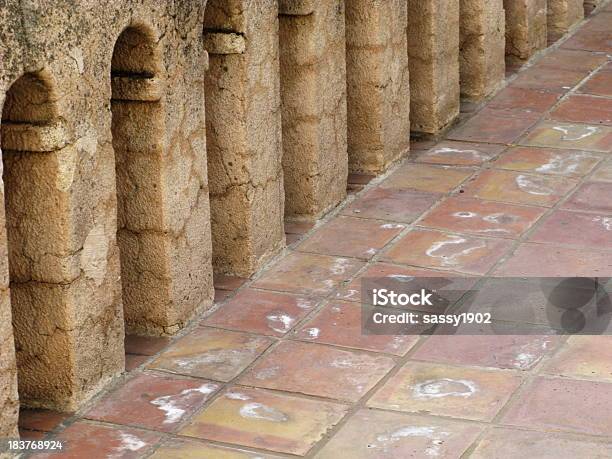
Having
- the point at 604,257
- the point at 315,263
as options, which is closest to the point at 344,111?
the point at 315,263

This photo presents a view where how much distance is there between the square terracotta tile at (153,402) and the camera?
21.0 ft

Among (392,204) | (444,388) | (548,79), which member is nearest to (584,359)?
(444,388)

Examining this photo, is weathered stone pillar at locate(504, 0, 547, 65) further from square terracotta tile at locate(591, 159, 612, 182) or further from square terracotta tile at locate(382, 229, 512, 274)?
square terracotta tile at locate(382, 229, 512, 274)

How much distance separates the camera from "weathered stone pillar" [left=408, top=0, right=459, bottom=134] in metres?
9.80

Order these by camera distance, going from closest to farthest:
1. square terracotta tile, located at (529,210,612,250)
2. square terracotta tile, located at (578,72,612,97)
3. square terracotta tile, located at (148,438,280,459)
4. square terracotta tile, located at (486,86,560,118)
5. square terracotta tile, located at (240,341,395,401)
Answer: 1. square terracotta tile, located at (148,438,280,459)
2. square terracotta tile, located at (240,341,395,401)
3. square terracotta tile, located at (529,210,612,250)
4. square terracotta tile, located at (486,86,560,118)
5. square terracotta tile, located at (578,72,612,97)

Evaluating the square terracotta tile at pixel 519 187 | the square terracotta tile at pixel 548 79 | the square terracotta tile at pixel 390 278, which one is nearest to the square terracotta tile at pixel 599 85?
the square terracotta tile at pixel 548 79

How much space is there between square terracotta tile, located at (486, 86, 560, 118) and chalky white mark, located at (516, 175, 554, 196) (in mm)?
1327

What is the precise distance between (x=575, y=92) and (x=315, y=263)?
3592 mm

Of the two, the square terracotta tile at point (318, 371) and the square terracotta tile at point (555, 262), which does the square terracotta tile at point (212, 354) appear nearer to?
the square terracotta tile at point (318, 371)

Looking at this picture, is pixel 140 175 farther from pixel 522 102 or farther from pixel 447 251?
pixel 522 102

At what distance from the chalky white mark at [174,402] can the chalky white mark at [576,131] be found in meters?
4.11

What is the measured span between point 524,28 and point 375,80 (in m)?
2.61

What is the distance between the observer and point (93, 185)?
6477 mm

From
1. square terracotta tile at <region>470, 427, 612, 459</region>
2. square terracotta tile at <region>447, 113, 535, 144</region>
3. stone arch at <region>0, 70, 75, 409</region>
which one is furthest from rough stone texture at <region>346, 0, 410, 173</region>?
square terracotta tile at <region>470, 427, 612, 459</region>
